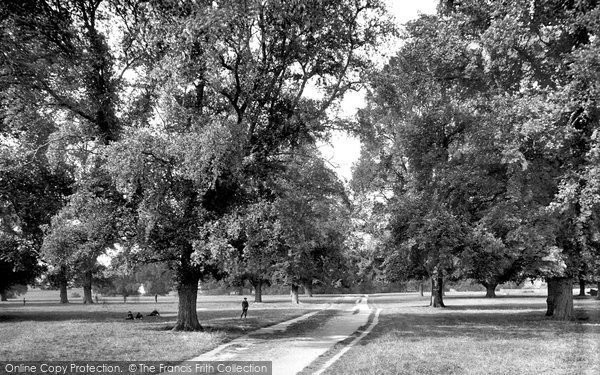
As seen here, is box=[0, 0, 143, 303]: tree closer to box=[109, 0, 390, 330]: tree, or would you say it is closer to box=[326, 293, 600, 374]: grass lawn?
box=[109, 0, 390, 330]: tree

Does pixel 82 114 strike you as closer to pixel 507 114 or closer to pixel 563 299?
pixel 507 114

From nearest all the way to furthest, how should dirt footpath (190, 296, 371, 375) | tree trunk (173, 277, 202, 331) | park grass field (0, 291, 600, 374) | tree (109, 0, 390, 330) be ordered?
park grass field (0, 291, 600, 374), dirt footpath (190, 296, 371, 375), tree (109, 0, 390, 330), tree trunk (173, 277, 202, 331)

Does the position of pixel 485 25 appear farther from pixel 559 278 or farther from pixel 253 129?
pixel 559 278

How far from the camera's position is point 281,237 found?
18.0 m

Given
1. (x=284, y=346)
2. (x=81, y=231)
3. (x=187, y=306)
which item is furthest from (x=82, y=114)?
(x=284, y=346)

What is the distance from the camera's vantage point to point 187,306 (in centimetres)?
1988

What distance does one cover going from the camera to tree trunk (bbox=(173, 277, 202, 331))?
774 inches

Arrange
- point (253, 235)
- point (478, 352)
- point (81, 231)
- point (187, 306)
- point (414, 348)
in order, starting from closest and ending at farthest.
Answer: point (478, 352)
point (414, 348)
point (253, 235)
point (81, 231)
point (187, 306)

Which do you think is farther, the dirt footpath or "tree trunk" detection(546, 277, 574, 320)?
"tree trunk" detection(546, 277, 574, 320)

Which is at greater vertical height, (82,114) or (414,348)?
(82,114)

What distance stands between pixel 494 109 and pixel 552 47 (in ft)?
8.83

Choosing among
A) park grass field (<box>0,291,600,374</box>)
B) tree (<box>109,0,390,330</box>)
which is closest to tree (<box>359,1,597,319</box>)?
tree (<box>109,0,390,330</box>)

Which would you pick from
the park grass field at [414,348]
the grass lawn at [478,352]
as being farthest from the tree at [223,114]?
the grass lawn at [478,352]

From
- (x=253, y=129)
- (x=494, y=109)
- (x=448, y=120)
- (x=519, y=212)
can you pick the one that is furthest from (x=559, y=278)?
(x=253, y=129)
